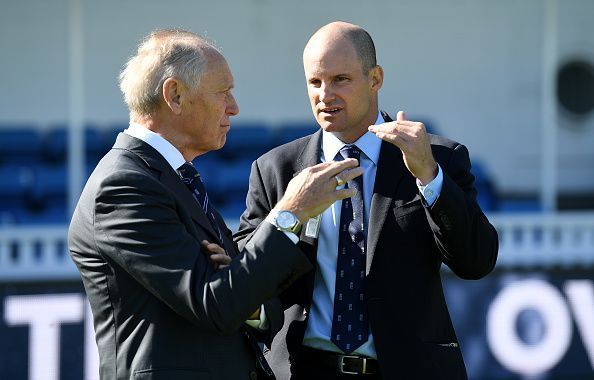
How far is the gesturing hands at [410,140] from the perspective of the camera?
3.05m

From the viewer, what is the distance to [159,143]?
2.93 m

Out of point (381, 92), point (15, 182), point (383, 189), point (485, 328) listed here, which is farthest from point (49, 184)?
point (383, 189)

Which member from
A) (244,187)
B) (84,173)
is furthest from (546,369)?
(84,173)

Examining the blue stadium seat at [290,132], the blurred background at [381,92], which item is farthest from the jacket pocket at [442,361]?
the blue stadium seat at [290,132]

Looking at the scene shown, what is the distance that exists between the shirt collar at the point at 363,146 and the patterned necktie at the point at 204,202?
57 cm

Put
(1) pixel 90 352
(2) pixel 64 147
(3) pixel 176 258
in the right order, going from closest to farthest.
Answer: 1. (3) pixel 176 258
2. (1) pixel 90 352
3. (2) pixel 64 147

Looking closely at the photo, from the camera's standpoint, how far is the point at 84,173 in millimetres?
12062

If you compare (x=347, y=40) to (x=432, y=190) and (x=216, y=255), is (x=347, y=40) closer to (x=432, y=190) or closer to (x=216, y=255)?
(x=432, y=190)

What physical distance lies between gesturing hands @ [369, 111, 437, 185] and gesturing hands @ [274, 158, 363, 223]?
0.84 ft

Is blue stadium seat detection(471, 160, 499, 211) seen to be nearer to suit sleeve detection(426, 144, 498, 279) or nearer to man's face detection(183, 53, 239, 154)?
suit sleeve detection(426, 144, 498, 279)

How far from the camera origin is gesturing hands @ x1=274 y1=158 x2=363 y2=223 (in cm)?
278

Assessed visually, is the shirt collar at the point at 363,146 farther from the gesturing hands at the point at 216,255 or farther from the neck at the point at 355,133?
the gesturing hands at the point at 216,255

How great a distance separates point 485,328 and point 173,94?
3.91 metres

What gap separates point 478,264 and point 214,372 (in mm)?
889
